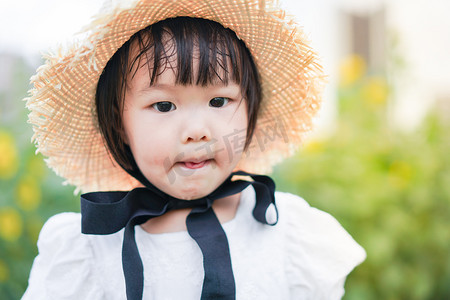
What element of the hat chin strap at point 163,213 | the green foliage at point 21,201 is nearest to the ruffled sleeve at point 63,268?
the hat chin strap at point 163,213

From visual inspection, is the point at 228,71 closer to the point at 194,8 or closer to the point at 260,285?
the point at 194,8

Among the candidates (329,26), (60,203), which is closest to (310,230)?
(60,203)

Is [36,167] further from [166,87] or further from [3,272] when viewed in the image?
[166,87]

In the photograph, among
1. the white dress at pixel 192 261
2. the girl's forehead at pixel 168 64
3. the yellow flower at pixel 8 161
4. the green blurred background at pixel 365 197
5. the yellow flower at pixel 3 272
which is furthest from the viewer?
the yellow flower at pixel 8 161

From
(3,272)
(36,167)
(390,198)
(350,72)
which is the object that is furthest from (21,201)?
(350,72)

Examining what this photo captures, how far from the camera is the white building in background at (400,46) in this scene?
3.24 metres

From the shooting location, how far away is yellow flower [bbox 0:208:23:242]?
2.09 m

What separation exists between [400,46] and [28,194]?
8.33 ft

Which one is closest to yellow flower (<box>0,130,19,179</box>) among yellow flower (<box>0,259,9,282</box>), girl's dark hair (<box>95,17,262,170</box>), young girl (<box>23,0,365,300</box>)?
yellow flower (<box>0,259,9,282</box>)

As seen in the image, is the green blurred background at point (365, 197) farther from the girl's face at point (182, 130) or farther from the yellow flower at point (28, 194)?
the girl's face at point (182, 130)

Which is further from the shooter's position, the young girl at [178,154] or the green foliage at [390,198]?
the green foliage at [390,198]

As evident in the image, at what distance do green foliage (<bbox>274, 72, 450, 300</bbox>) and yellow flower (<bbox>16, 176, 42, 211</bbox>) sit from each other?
1.21m

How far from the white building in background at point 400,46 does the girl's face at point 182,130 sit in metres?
1.33

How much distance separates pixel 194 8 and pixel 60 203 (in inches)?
57.2
